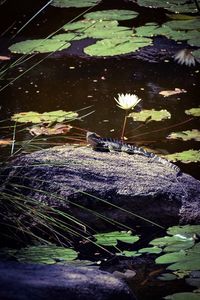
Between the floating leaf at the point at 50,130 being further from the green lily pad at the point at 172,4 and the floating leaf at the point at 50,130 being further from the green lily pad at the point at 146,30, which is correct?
the green lily pad at the point at 172,4

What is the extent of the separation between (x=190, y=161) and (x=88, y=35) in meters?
2.86

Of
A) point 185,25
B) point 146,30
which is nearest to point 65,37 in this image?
point 146,30

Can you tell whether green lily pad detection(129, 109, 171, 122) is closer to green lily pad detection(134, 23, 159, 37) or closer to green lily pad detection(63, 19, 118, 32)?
green lily pad detection(134, 23, 159, 37)

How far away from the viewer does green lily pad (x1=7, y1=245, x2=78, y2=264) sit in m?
3.28

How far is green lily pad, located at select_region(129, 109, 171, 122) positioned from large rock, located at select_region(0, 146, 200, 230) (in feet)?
4.17

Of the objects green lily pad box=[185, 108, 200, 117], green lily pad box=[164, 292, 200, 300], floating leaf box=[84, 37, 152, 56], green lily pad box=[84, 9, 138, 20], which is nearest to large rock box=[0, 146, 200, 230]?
green lily pad box=[164, 292, 200, 300]

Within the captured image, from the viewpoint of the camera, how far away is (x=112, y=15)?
289 inches

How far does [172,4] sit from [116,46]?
63.8 inches

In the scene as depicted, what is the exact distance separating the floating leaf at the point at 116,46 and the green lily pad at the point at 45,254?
10.2 ft

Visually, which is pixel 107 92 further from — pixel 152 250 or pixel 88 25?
pixel 152 250

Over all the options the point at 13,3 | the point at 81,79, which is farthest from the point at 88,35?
the point at 13,3

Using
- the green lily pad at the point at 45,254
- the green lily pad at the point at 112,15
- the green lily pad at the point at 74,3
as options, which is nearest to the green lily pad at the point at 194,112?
the green lily pad at the point at 45,254

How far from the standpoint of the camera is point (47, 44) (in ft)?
21.6

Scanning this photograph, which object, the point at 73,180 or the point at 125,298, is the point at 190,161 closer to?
the point at 73,180
